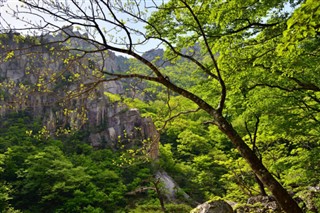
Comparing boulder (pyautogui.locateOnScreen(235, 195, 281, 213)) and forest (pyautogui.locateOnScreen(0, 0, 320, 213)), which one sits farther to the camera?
boulder (pyautogui.locateOnScreen(235, 195, 281, 213))

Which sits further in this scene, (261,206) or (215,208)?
(261,206)

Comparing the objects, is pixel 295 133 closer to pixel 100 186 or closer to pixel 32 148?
pixel 100 186

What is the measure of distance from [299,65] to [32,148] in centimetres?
1969

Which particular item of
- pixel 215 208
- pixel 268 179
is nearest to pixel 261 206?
pixel 215 208

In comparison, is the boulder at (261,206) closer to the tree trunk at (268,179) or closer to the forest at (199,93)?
the forest at (199,93)

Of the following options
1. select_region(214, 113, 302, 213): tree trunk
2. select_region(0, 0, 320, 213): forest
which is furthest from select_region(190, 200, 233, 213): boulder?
select_region(214, 113, 302, 213): tree trunk

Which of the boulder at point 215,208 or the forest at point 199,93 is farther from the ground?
the forest at point 199,93

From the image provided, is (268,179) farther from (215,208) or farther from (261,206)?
(261,206)

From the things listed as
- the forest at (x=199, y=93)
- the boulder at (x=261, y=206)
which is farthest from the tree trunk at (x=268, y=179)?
the boulder at (x=261, y=206)

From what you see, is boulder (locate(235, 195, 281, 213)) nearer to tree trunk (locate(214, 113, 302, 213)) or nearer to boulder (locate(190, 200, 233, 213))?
boulder (locate(190, 200, 233, 213))

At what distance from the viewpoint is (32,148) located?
66.4 feet

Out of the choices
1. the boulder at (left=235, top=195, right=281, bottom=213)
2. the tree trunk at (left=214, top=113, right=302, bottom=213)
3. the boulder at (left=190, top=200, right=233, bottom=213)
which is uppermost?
the tree trunk at (left=214, top=113, right=302, bottom=213)

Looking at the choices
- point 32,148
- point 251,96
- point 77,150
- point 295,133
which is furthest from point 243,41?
point 77,150

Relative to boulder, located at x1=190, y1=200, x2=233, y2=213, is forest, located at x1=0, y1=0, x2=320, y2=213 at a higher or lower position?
higher
